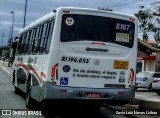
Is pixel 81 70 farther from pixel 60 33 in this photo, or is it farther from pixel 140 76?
pixel 140 76

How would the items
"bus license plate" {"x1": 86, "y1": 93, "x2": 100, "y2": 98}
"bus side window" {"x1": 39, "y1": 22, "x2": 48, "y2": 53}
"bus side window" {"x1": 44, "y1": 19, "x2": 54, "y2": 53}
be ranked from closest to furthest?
"bus license plate" {"x1": 86, "y1": 93, "x2": 100, "y2": 98}
"bus side window" {"x1": 44, "y1": 19, "x2": 54, "y2": 53}
"bus side window" {"x1": 39, "y1": 22, "x2": 48, "y2": 53}

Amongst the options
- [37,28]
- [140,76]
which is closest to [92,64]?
[37,28]

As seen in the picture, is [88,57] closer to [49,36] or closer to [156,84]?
[49,36]

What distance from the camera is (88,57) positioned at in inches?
410

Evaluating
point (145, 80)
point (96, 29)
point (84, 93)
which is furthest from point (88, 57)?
point (145, 80)

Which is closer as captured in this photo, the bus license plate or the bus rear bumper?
the bus rear bumper

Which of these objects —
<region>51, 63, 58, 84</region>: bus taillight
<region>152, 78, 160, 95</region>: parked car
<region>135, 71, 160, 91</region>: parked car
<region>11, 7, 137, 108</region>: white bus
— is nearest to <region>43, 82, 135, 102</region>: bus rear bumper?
<region>11, 7, 137, 108</region>: white bus

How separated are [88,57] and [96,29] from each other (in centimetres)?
78

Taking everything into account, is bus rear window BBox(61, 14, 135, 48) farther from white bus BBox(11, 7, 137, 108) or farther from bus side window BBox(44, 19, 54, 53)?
bus side window BBox(44, 19, 54, 53)

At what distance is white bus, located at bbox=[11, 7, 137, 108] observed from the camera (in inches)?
401

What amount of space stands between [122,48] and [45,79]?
2230 mm

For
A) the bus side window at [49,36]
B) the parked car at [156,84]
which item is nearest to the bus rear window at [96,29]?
the bus side window at [49,36]

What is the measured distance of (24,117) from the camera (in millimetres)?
10812

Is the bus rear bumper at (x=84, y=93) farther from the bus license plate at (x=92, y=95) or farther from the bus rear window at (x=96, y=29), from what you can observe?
the bus rear window at (x=96, y=29)
